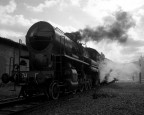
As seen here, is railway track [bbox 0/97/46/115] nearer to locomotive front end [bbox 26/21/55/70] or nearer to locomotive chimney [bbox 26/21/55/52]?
locomotive front end [bbox 26/21/55/70]

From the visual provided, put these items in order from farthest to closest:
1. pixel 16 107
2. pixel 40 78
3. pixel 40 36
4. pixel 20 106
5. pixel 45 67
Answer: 1. pixel 40 36
2. pixel 45 67
3. pixel 40 78
4. pixel 20 106
5. pixel 16 107

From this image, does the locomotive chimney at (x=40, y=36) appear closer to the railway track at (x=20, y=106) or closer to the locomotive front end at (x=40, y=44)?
the locomotive front end at (x=40, y=44)

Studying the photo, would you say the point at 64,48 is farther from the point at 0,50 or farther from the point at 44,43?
the point at 0,50

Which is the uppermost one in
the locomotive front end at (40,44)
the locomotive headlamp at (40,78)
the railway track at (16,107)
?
the locomotive front end at (40,44)

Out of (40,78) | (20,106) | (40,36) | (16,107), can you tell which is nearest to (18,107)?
(16,107)

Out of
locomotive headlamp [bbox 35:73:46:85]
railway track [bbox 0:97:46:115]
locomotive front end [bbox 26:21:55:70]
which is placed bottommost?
railway track [bbox 0:97:46:115]

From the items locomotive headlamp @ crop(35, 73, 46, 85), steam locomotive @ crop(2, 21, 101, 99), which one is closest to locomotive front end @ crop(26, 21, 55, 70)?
steam locomotive @ crop(2, 21, 101, 99)

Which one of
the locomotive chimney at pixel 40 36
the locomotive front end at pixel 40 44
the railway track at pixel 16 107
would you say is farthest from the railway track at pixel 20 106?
the locomotive chimney at pixel 40 36

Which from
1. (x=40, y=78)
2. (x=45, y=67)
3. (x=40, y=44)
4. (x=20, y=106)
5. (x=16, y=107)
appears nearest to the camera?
(x=16, y=107)

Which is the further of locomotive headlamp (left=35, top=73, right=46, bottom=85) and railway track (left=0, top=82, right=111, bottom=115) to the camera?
locomotive headlamp (left=35, top=73, right=46, bottom=85)

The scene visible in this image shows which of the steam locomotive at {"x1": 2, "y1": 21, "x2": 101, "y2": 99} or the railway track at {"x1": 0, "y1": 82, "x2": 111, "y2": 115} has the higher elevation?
the steam locomotive at {"x1": 2, "y1": 21, "x2": 101, "y2": 99}

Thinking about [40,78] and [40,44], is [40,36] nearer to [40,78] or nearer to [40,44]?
[40,44]

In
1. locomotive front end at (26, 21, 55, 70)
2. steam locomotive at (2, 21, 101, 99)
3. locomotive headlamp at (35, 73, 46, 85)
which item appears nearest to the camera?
locomotive headlamp at (35, 73, 46, 85)

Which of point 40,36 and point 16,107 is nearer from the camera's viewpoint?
point 16,107
